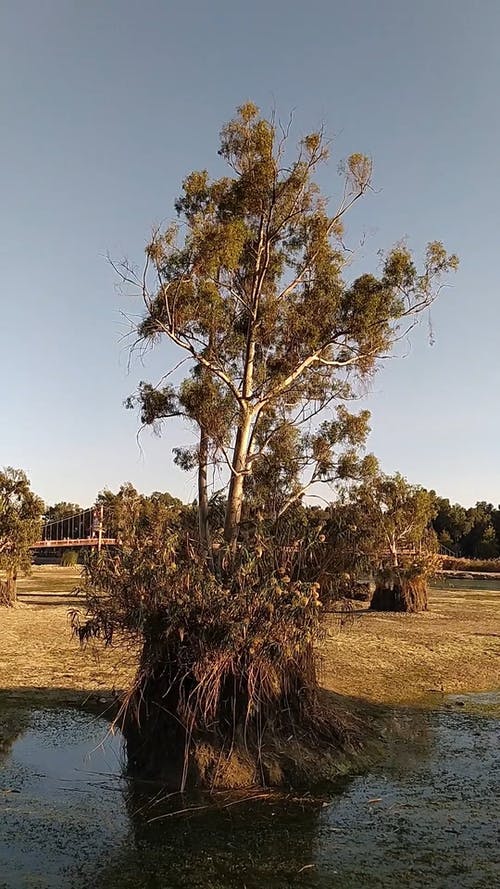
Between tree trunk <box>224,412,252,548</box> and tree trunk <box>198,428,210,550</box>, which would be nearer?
tree trunk <box>224,412,252,548</box>

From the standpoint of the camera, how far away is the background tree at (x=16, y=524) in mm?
22734

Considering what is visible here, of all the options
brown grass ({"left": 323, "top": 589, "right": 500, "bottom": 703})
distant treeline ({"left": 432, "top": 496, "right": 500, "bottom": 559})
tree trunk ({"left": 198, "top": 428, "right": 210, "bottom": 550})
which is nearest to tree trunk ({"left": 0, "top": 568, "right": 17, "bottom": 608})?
brown grass ({"left": 323, "top": 589, "right": 500, "bottom": 703})

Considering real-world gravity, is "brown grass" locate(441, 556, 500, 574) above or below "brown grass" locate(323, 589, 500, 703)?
above

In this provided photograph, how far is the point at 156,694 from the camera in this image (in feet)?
22.8

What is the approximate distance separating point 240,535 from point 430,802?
10.7 ft

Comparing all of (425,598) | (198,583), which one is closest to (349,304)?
(198,583)

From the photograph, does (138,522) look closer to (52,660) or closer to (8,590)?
(52,660)

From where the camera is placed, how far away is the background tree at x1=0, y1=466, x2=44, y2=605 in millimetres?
22734

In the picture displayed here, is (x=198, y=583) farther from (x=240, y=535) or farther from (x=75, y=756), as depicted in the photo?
(x=75, y=756)

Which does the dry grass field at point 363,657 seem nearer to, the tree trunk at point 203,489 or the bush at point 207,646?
the bush at point 207,646

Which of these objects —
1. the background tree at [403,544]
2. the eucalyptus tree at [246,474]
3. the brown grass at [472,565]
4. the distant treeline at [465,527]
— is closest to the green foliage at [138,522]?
the eucalyptus tree at [246,474]

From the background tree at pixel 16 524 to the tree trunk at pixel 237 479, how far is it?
14.7 metres

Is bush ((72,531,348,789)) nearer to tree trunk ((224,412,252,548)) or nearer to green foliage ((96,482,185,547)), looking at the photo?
green foliage ((96,482,185,547))

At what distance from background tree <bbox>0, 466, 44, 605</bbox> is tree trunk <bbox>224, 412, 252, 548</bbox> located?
14673mm
